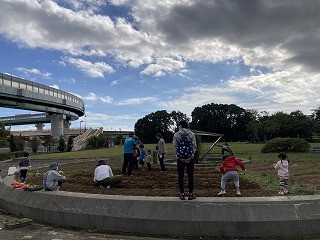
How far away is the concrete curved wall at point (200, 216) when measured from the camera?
6.23 meters

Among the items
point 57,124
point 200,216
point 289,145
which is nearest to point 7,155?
point 57,124

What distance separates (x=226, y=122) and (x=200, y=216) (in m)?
94.0

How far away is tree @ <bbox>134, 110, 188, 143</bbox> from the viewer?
346 ft

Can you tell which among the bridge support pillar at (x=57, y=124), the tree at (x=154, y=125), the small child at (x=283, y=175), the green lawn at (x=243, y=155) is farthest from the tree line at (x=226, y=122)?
the small child at (x=283, y=175)

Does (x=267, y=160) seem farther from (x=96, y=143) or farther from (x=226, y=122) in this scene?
(x=226, y=122)

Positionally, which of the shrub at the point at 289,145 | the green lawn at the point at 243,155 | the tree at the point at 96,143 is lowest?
the green lawn at the point at 243,155

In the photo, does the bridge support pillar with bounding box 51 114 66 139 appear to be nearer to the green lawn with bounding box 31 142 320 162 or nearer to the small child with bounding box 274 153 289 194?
the green lawn with bounding box 31 142 320 162

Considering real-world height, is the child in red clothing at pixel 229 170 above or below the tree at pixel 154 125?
below

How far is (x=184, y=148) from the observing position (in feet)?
23.5

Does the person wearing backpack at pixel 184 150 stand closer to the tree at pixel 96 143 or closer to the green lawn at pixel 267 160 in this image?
the green lawn at pixel 267 160

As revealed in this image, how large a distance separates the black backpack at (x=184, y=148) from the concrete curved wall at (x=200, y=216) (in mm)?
891

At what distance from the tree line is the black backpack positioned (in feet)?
245

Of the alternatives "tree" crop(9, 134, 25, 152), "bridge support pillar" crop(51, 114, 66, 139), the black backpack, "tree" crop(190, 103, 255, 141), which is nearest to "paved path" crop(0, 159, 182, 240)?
the black backpack

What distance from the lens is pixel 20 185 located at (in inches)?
389
